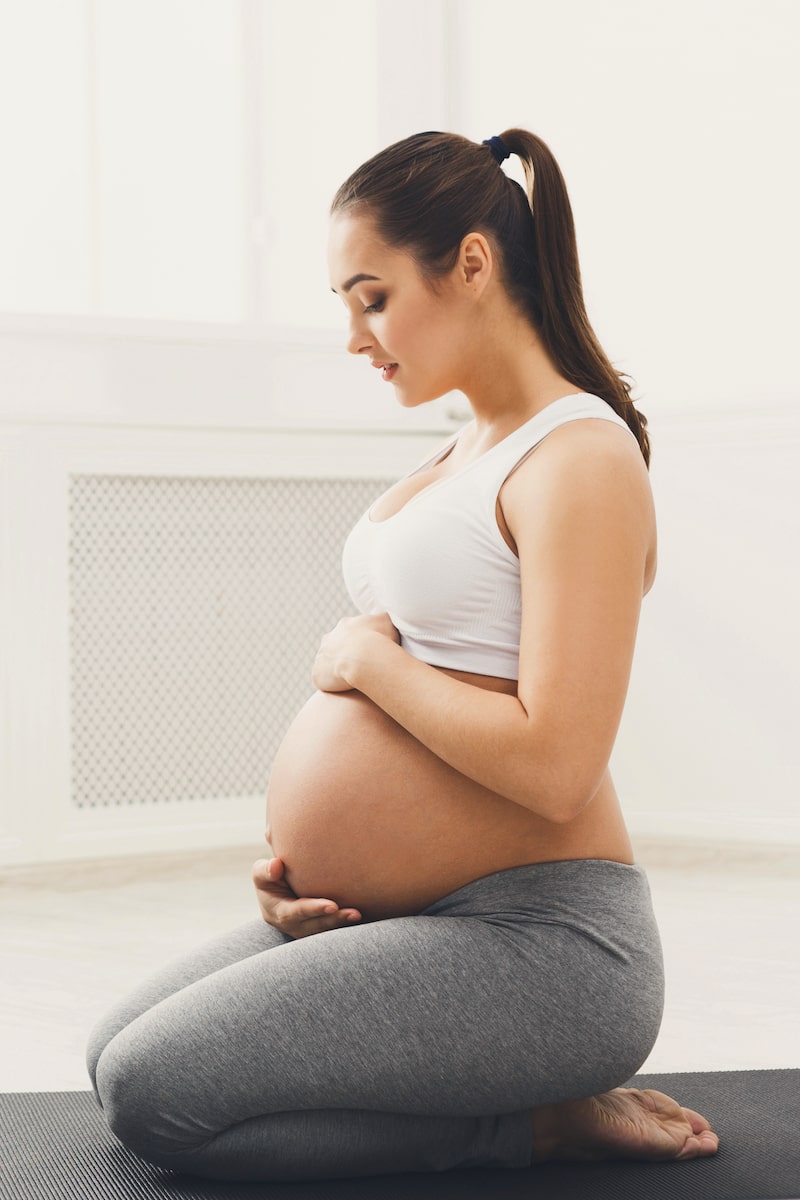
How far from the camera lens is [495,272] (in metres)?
1.26

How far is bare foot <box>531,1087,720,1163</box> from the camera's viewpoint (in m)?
1.30

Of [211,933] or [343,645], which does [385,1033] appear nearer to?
[343,645]

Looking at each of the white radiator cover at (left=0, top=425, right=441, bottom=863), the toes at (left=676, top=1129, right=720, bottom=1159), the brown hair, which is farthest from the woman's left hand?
the white radiator cover at (left=0, top=425, right=441, bottom=863)

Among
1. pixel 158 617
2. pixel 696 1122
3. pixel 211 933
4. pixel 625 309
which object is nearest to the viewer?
pixel 696 1122

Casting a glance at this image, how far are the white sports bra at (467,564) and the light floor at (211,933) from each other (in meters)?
0.76

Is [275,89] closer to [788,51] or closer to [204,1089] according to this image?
[788,51]

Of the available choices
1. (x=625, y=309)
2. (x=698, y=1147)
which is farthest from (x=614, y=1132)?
(x=625, y=309)

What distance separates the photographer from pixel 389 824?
1.22 metres

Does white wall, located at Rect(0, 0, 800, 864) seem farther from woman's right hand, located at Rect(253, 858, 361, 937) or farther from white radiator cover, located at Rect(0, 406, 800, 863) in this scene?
woman's right hand, located at Rect(253, 858, 361, 937)

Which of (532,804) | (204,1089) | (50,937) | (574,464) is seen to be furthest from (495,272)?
(50,937)

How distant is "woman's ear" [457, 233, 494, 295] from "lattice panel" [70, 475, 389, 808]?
1709 millimetres

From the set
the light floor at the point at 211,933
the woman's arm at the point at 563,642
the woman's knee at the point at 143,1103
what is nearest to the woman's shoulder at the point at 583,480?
the woman's arm at the point at 563,642

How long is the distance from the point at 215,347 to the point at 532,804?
1970mm

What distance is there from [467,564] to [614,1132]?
552 mm
